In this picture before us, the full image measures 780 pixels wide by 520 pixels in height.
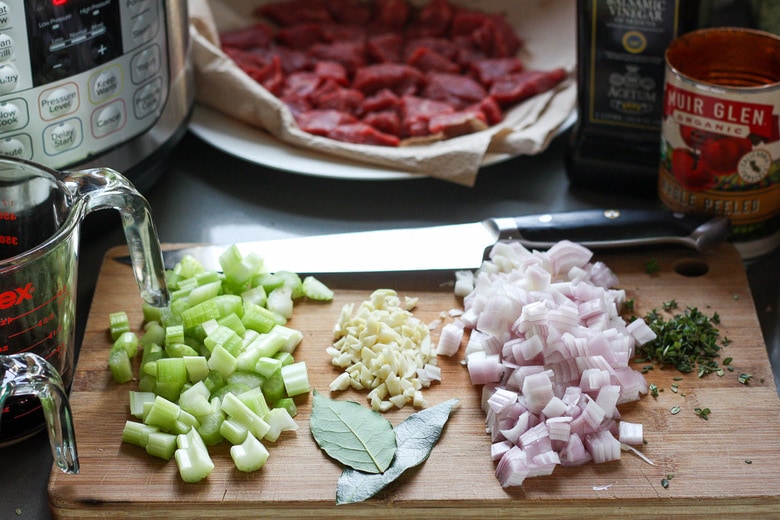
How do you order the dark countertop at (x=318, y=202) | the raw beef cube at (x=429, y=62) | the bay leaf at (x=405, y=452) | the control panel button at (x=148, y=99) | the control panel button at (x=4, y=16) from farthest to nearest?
the raw beef cube at (x=429, y=62) → the dark countertop at (x=318, y=202) → the control panel button at (x=148, y=99) → the control panel button at (x=4, y=16) → the bay leaf at (x=405, y=452)

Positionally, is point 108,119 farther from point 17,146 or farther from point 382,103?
point 382,103

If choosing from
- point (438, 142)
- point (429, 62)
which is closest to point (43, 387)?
point (438, 142)

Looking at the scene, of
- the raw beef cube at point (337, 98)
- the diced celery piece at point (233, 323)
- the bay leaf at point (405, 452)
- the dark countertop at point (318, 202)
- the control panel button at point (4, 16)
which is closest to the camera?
the bay leaf at point (405, 452)

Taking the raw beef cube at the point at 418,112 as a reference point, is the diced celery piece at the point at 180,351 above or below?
below

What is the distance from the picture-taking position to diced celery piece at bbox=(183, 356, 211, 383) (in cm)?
108

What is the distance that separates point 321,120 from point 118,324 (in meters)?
0.53

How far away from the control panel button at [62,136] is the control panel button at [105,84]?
4cm

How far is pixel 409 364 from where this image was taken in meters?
1.10

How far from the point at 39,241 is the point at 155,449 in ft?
0.95

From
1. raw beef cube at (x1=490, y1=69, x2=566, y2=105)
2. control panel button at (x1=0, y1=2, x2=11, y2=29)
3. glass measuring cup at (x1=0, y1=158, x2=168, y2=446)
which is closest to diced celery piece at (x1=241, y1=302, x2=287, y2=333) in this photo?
glass measuring cup at (x1=0, y1=158, x2=168, y2=446)

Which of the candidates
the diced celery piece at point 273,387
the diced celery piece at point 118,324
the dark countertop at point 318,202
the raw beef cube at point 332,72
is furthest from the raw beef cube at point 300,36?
the diced celery piece at point 273,387

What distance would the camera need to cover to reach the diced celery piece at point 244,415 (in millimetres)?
1003

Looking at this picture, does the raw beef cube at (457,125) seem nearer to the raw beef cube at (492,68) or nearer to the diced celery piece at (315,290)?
the raw beef cube at (492,68)

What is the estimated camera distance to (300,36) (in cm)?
183
